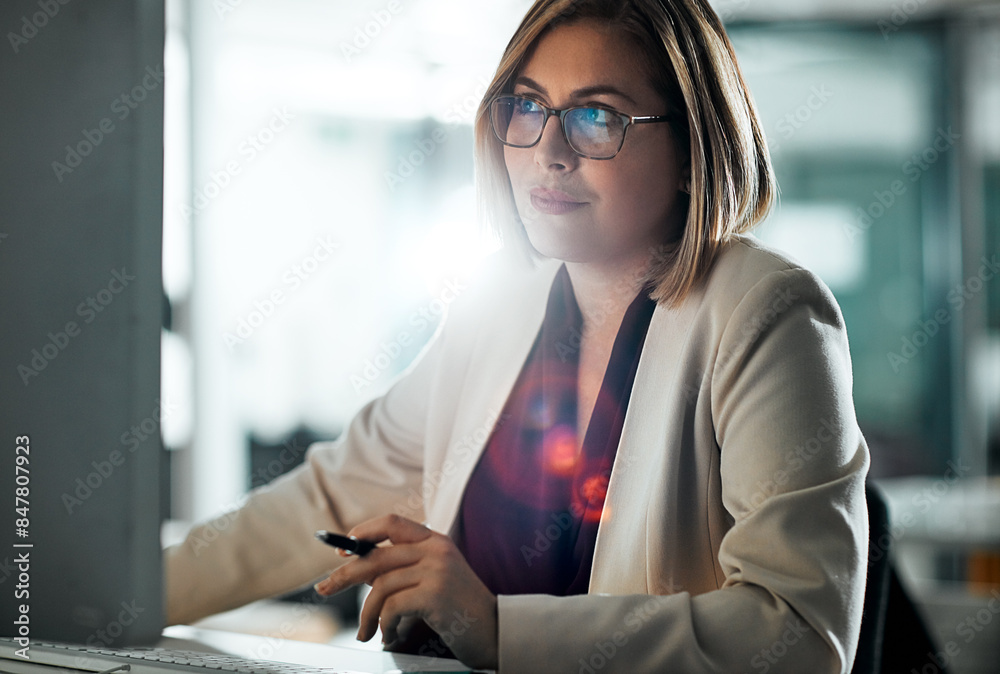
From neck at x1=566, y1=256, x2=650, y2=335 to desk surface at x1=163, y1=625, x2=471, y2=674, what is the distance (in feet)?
1.34

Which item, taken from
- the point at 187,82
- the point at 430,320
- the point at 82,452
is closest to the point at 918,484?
the point at 430,320

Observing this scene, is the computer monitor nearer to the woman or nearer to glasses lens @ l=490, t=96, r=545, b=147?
the woman

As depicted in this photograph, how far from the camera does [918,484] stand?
9.62 feet

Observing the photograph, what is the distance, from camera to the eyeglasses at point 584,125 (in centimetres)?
85

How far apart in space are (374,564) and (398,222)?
258cm

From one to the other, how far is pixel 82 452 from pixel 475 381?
483 millimetres

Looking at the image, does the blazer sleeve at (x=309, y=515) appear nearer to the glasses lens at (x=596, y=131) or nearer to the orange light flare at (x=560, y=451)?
the orange light flare at (x=560, y=451)

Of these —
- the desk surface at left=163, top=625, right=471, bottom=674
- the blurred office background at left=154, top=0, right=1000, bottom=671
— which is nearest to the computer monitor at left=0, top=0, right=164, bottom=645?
the desk surface at left=163, top=625, right=471, bottom=674

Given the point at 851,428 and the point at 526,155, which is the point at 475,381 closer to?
the point at 526,155

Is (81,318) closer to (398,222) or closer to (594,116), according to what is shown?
(594,116)

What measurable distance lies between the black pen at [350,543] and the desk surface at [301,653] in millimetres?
122

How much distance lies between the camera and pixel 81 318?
0.95 metres

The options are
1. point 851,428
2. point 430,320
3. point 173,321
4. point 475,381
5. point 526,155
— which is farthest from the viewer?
point 173,321

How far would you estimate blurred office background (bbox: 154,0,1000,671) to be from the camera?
284cm
